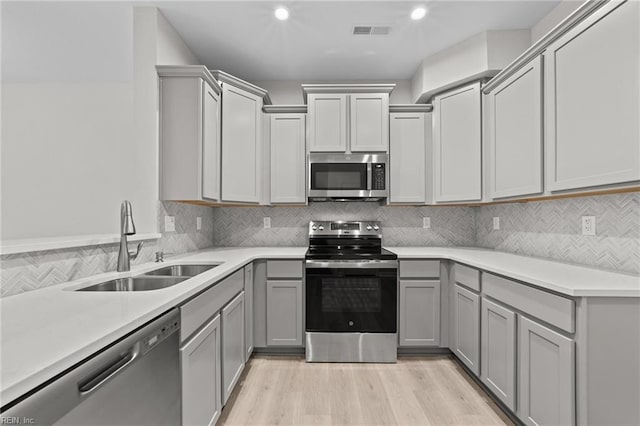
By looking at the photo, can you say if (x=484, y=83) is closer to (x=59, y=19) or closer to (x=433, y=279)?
(x=433, y=279)

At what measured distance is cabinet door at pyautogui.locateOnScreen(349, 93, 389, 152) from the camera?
2.88 metres

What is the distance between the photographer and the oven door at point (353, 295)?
8.27 feet

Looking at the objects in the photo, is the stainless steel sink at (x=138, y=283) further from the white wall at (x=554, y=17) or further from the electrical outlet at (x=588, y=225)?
the white wall at (x=554, y=17)

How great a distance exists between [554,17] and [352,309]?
2.78m

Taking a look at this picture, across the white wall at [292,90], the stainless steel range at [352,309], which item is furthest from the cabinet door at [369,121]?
the stainless steel range at [352,309]

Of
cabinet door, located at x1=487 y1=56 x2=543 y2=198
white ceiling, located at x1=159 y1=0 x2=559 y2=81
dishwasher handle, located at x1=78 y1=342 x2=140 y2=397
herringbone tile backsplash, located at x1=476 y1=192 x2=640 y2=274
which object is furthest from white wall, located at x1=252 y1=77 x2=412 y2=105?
dishwasher handle, located at x1=78 y1=342 x2=140 y2=397

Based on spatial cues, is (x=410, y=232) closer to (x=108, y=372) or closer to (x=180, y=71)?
(x=180, y=71)

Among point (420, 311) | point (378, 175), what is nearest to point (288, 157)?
point (378, 175)

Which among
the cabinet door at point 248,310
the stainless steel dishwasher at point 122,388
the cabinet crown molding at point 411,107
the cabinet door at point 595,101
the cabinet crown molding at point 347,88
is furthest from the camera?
the cabinet crown molding at point 411,107

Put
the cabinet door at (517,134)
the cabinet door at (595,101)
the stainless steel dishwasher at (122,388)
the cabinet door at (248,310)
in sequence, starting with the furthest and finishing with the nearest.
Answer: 1. the cabinet door at (248,310)
2. the cabinet door at (517,134)
3. the cabinet door at (595,101)
4. the stainless steel dishwasher at (122,388)

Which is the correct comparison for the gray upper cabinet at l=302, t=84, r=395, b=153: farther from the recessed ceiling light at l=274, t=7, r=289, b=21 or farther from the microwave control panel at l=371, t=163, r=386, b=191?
the recessed ceiling light at l=274, t=7, r=289, b=21

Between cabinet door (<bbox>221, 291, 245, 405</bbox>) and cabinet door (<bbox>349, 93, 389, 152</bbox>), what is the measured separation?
5.77ft

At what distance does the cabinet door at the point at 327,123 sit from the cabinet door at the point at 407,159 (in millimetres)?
505

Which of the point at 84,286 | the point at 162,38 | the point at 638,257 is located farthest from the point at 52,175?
the point at 638,257
